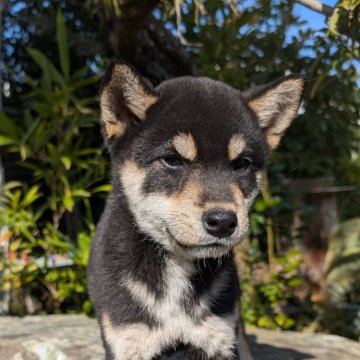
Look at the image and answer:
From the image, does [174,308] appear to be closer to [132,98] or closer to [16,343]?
[132,98]

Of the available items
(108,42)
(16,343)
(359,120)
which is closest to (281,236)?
(359,120)

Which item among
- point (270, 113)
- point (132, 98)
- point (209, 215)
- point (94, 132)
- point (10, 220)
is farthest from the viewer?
point (94, 132)

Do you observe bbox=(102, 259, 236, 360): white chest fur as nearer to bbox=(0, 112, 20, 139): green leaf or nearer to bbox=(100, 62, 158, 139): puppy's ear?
bbox=(100, 62, 158, 139): puppy's ear

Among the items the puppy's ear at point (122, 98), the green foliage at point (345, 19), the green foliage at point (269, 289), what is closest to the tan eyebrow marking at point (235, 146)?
the puppy's ear at point (122, 98)

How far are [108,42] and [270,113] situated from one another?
330cm

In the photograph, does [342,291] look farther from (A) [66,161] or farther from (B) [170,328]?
(B) [170,328]

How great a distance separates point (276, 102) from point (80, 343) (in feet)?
7.92

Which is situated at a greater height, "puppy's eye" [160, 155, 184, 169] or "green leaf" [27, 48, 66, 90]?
"green leaf" [27, 48, 66, 90]

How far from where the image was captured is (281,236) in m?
6.29

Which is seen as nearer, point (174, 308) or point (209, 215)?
point (209, 215)

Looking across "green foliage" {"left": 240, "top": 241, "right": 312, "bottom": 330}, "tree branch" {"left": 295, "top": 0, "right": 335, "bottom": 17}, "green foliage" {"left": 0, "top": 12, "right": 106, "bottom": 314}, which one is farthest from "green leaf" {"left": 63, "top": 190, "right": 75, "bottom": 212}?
"tree branch" {"left": 295, "top": 0, "right": 335, "bottom": 17}

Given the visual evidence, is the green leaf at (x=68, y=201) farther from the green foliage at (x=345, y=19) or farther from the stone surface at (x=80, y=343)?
the green foliage at (x=345, y=19)

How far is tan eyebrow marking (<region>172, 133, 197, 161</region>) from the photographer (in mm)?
2639

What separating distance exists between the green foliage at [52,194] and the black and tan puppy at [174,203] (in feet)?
8.00
